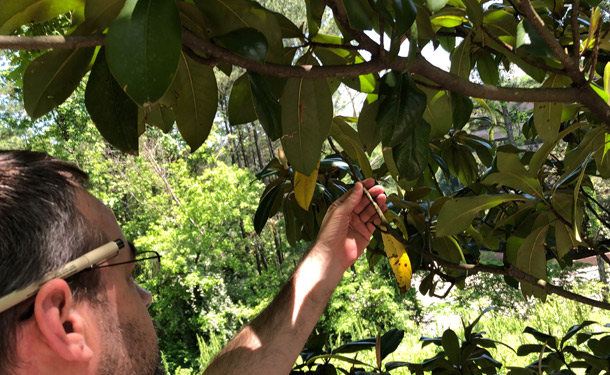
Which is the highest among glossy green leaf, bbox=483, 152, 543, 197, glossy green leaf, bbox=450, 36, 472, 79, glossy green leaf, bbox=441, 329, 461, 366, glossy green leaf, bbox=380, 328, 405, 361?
glossy green leaf, bbox=450, 36, 472, 79

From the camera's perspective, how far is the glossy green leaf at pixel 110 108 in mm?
527

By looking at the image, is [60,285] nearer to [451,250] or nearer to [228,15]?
[228,15]

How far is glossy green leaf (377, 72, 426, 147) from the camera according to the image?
62 centimetres

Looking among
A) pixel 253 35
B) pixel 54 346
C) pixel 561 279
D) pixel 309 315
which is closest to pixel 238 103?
pixel 253 35

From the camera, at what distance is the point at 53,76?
53cm

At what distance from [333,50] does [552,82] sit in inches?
13.8

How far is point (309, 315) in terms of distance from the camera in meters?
1.05

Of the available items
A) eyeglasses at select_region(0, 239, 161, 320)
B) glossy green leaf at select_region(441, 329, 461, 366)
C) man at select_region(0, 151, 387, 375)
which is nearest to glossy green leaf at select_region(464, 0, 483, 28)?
man at select_region(0, 151, 387, 375)

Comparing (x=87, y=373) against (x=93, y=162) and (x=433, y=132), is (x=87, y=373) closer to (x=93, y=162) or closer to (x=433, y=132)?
Answer: (x=433, y=132)

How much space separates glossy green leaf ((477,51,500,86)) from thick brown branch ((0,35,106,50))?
0.78m

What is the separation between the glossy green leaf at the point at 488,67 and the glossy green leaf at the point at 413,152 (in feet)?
1.30

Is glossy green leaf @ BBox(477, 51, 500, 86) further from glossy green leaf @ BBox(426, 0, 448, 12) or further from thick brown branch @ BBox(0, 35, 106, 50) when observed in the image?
thick brown branch @ BBox(0, 35, 106, 50)

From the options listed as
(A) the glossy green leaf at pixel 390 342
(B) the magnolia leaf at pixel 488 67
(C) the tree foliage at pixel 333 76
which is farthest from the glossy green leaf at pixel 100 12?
(A) the glossy green leaf at pixel 390 342

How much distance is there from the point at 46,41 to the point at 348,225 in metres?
0.79
